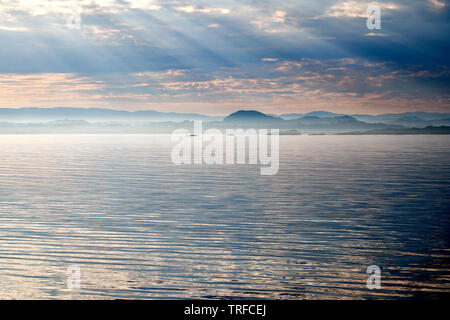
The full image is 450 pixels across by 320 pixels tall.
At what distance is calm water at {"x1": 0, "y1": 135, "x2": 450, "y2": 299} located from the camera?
→ 53.4 feet

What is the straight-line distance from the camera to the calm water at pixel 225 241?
16.3 metres

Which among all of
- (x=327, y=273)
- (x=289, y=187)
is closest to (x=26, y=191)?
(x=289, y=187)

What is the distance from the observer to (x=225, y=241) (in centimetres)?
2288

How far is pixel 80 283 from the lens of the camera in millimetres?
16422

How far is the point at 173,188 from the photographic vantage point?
146 feet
